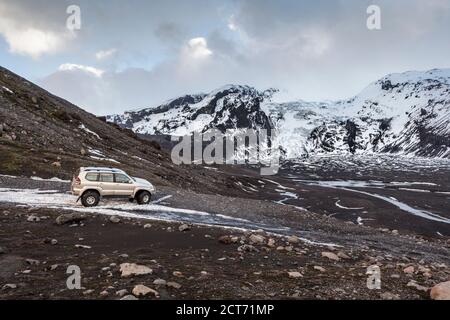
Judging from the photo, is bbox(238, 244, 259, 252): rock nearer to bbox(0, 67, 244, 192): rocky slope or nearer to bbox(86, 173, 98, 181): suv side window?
bbox(86, 173, 98, 181): suv side window

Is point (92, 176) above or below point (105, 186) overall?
above

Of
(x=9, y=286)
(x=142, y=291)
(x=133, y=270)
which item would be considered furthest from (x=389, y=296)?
(x=9, y=286)

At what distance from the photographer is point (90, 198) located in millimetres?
28672

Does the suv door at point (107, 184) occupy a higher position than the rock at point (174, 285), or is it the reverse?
the suv door at point (107, 184)

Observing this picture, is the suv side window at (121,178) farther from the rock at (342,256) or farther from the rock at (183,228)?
the rock at (342,256)

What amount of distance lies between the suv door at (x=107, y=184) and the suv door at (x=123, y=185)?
310 millimetres

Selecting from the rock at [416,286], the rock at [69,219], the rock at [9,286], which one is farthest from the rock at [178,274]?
the rock at [69,219]

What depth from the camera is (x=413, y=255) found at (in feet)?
79.0

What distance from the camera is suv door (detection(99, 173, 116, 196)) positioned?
29391mm

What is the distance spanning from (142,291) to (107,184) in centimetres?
1927

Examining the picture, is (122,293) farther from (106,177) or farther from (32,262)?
(106,177)

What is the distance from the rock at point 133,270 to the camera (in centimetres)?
1310

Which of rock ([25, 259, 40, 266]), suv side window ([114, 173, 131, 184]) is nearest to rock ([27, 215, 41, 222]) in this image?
rock ([25, 259, 40, 266])
